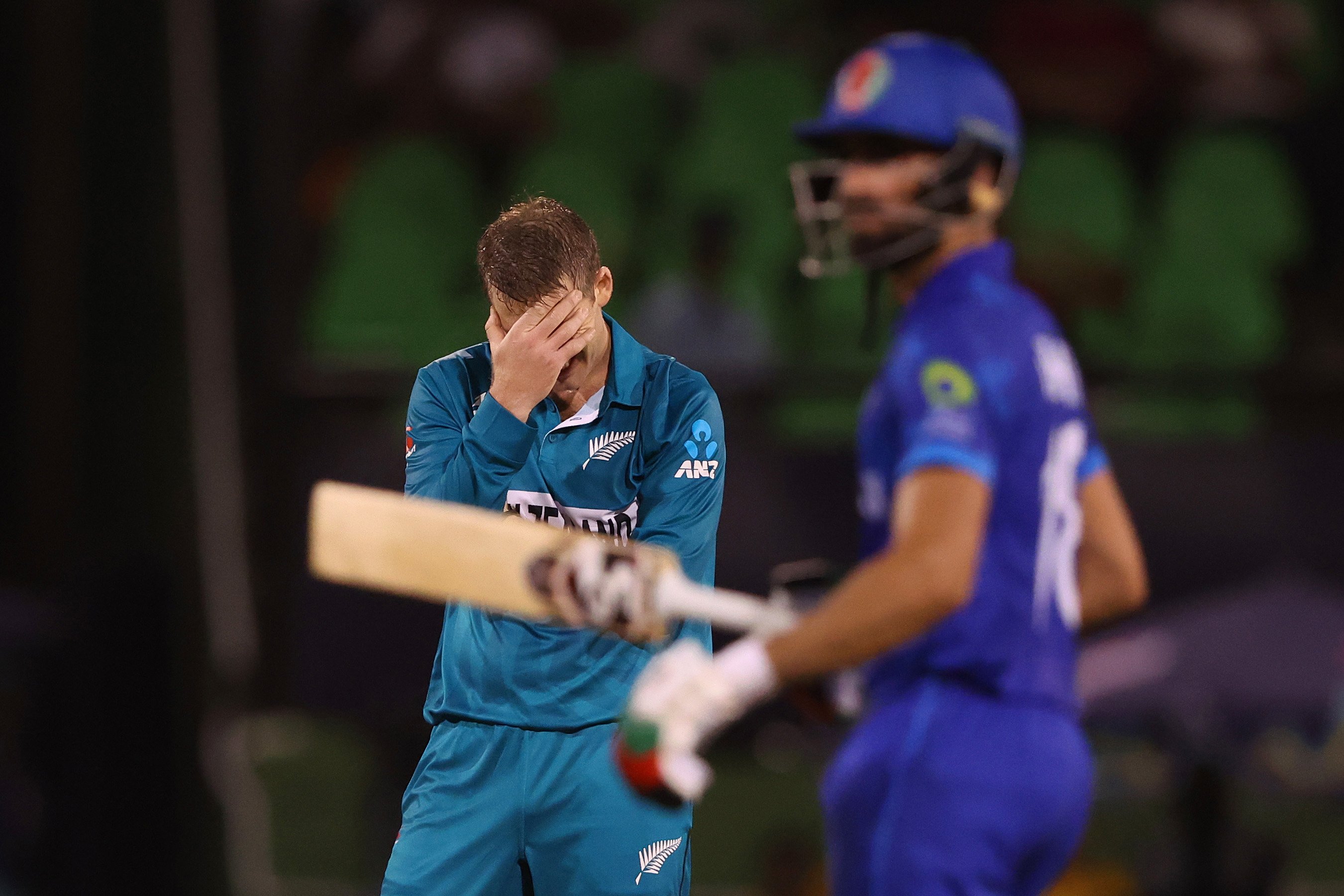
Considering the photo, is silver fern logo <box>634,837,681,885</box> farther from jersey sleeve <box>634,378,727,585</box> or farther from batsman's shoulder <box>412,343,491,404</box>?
batsman's shoulder <box>412,343,491,404</box>

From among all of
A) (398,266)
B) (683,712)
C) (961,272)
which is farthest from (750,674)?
(398,266)

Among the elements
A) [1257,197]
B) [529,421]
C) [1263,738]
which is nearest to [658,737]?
[529,421]

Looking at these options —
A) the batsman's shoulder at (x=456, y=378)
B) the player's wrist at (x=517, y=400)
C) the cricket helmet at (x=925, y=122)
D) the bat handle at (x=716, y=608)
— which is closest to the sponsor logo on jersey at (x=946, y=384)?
the cricket helmet at (x=925, y=122)

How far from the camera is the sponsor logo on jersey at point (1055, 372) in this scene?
7.20 feet

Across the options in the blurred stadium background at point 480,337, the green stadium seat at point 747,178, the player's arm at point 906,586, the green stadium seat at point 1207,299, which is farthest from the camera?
the green stadium seat at point 747,178

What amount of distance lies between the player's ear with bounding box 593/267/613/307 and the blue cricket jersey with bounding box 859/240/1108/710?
0.67m

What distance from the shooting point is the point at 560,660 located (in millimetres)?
2807

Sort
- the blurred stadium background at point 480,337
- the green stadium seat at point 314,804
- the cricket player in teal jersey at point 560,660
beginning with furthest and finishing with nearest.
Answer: the green stadium seat at point 314,804 → the blurred stadium background at point 480,337 → the cricket player in teal jersey at point 560,660

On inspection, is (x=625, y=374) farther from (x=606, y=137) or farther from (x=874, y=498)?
(x=606, y=137)

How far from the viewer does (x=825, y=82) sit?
7.12m

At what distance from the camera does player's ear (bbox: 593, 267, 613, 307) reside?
280cm

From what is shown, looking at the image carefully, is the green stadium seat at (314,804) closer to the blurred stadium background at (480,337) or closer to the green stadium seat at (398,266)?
the blurred stadium background at (480,337)

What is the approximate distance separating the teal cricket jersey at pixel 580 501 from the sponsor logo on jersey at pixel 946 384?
0.75m

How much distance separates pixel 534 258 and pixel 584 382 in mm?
265
